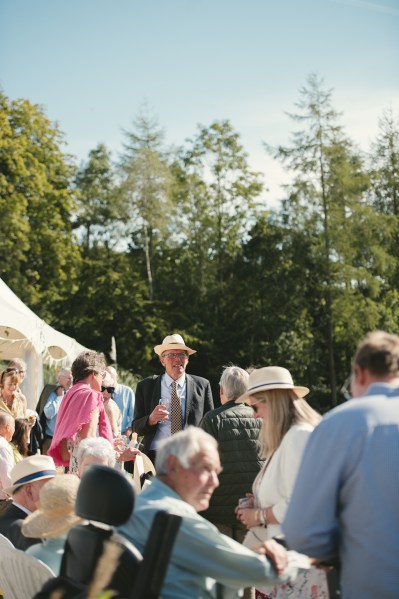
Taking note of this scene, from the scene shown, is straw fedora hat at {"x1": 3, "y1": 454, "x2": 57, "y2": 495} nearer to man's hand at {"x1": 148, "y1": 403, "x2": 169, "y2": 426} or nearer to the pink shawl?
the pink shawl

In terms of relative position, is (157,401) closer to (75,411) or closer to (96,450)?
(75,411)

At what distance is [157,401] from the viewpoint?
761 centimetres

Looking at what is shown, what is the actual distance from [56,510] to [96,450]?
1541mm

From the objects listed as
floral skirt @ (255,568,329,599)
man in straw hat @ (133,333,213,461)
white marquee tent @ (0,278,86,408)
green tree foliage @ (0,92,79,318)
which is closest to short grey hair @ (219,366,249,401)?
man in straw hat @ (133,333,213,461)

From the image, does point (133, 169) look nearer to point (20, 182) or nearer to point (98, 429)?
point (20, 182)

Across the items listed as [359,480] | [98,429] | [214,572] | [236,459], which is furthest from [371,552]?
[98,429]

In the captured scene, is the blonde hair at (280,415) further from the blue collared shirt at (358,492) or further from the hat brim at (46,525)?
the blue collared shirt at (358,492)

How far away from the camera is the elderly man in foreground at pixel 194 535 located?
3.18 meters

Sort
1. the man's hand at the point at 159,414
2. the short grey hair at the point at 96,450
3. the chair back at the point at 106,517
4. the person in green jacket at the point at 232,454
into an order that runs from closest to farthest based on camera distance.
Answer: the chair back at the point at 106,517 → the short grey hair at the point at 96,450 → the person in green jacket at the point at 232,454 → the man's hand at the point at 159,414

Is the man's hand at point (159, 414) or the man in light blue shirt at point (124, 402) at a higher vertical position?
the man's hand at point (159, 414)

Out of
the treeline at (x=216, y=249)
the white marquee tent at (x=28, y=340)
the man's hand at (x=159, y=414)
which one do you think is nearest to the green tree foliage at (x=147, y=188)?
the treeline at (x=216, y=249)

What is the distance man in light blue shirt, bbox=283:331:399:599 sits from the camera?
3.07m

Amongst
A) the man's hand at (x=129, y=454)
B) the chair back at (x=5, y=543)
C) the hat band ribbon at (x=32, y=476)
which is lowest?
the chair back at (x=5, y=543)

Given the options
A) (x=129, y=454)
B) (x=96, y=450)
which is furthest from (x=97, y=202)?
(x=96, y=450)
